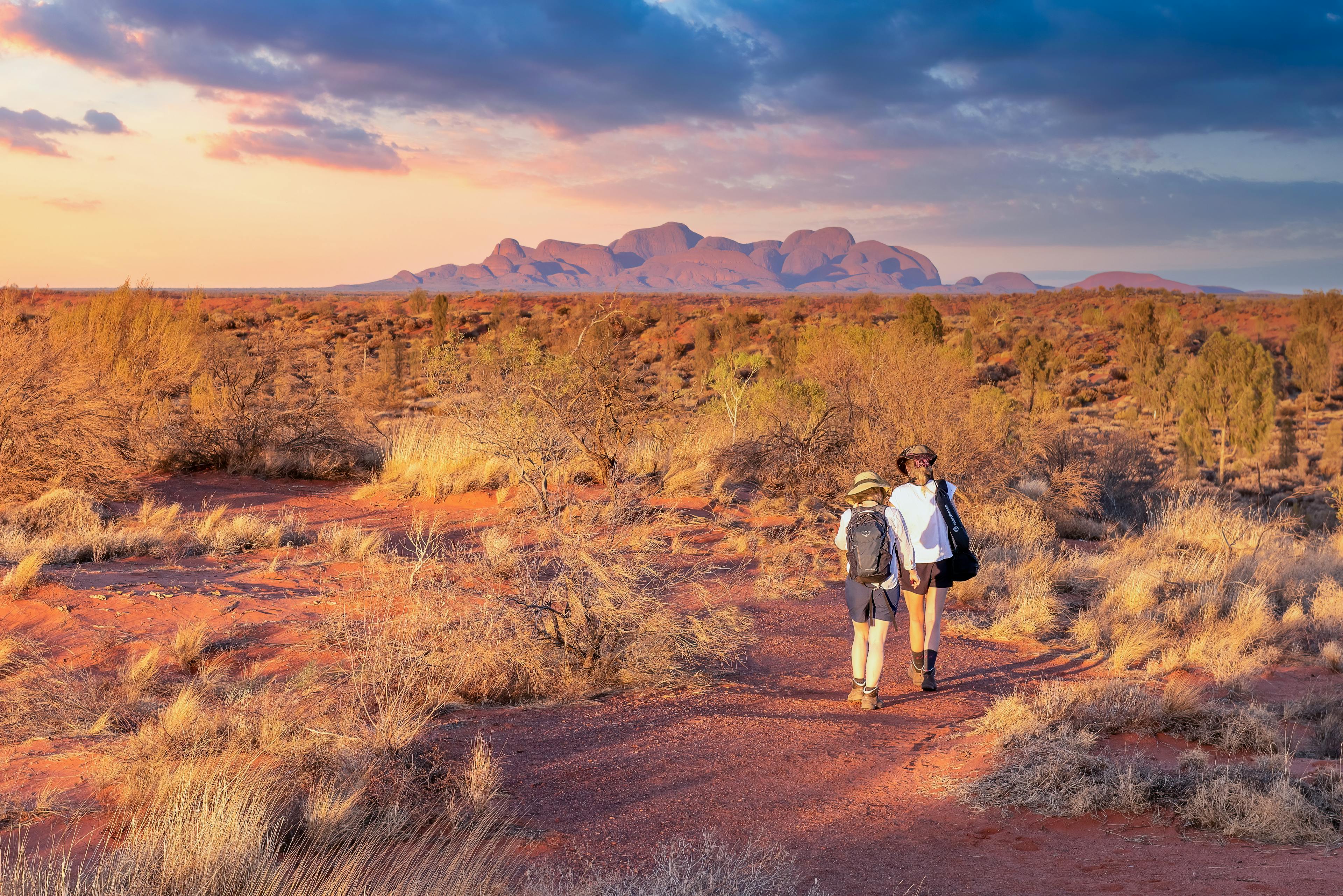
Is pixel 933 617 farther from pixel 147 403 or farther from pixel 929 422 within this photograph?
pixel 147 403

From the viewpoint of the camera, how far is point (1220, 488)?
19.9 m

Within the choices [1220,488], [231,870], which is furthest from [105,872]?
[1220,488]

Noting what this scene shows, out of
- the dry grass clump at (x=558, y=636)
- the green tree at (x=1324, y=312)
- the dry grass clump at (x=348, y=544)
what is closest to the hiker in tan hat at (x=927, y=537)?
the dry grass clump at (x=558, y=636)

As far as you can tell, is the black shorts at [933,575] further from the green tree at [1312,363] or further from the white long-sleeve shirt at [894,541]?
the green tree at [1312,363]

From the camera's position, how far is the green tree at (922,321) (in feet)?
85.7

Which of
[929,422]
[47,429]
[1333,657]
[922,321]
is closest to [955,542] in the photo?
[1333,657]

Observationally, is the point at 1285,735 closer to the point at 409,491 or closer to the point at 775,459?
the point at 775,459

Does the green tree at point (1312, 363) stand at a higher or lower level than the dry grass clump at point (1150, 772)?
higher

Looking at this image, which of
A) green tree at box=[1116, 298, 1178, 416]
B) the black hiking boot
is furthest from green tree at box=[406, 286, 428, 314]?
the black hiking boot

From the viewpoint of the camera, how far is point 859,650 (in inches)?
247

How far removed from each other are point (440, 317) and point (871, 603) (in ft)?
130

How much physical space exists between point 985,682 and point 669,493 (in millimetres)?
6937

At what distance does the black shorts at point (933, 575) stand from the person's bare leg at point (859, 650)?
23.1 inches

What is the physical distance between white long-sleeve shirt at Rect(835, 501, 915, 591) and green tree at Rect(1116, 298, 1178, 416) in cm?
2845
